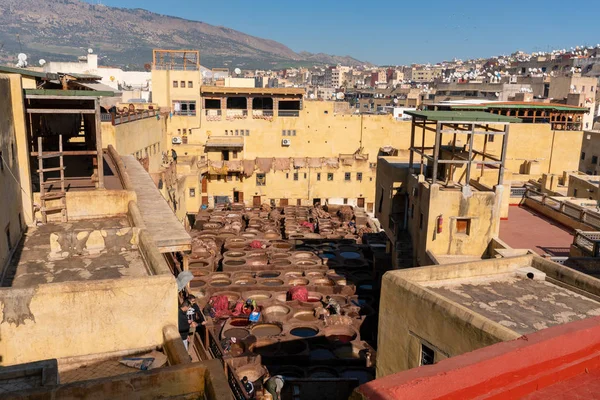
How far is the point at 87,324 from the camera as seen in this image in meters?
8.75

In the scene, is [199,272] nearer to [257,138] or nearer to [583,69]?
[257,138]

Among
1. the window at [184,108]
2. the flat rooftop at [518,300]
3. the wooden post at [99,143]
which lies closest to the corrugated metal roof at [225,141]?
the window at [184,108]

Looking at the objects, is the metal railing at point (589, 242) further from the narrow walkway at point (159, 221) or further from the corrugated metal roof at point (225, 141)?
the corrugated metal roof at point (225, 141)

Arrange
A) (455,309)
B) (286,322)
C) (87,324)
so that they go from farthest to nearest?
1. (286,322)
2. (455,309)
3. (87,324)

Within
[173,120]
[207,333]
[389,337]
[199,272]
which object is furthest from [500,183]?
[173,120]

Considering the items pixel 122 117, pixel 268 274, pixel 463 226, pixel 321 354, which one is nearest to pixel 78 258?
pixel 321 354

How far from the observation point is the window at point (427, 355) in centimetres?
1120

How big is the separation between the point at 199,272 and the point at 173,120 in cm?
2874

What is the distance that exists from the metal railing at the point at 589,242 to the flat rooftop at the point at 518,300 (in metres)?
6.15

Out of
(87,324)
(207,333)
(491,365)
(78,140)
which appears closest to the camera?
(491,365)

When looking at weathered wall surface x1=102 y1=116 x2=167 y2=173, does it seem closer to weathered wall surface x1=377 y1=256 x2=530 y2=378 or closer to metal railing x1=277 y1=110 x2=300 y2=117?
metal railing x1=277 y1=110 x2=300 y2=117

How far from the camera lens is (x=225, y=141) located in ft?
164

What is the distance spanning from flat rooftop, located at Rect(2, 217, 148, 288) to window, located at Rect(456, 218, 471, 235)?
38.6 feet

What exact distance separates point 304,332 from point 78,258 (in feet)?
38.0
